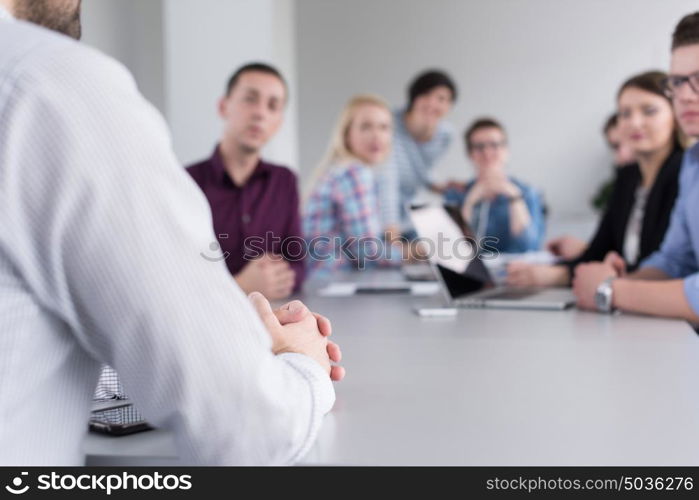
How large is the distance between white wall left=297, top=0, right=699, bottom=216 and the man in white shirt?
23.4 feet

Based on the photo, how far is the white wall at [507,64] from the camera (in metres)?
7.49

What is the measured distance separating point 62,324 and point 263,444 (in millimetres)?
215

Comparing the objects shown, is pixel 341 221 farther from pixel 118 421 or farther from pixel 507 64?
pixel 507 64

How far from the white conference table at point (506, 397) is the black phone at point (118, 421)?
0.01m

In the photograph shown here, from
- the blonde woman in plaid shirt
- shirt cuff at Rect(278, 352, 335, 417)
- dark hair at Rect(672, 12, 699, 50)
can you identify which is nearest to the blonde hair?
the blonde woman in plaid shirt

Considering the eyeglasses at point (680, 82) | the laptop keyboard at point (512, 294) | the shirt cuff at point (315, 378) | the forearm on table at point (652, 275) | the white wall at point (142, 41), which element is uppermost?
the white wall at point (142, 41)

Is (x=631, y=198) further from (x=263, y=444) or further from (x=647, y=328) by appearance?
(x=263, y=444)

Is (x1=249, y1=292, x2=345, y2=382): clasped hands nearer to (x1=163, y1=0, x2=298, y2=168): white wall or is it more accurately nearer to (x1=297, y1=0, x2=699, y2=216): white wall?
(x1=163, y1=0, x2=298, y2=168): white wall

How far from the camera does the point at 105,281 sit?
671mm

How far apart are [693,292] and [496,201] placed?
2648 mm

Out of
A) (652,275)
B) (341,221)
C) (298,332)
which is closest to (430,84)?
(341,221)

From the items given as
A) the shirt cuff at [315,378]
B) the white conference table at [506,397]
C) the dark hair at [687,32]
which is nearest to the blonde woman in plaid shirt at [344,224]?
the white conference table at [506,397]

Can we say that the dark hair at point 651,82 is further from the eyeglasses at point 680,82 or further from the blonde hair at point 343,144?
the blonde hair at point 343,144

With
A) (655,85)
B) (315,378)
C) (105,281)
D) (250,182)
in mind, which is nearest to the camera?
(105,281)
